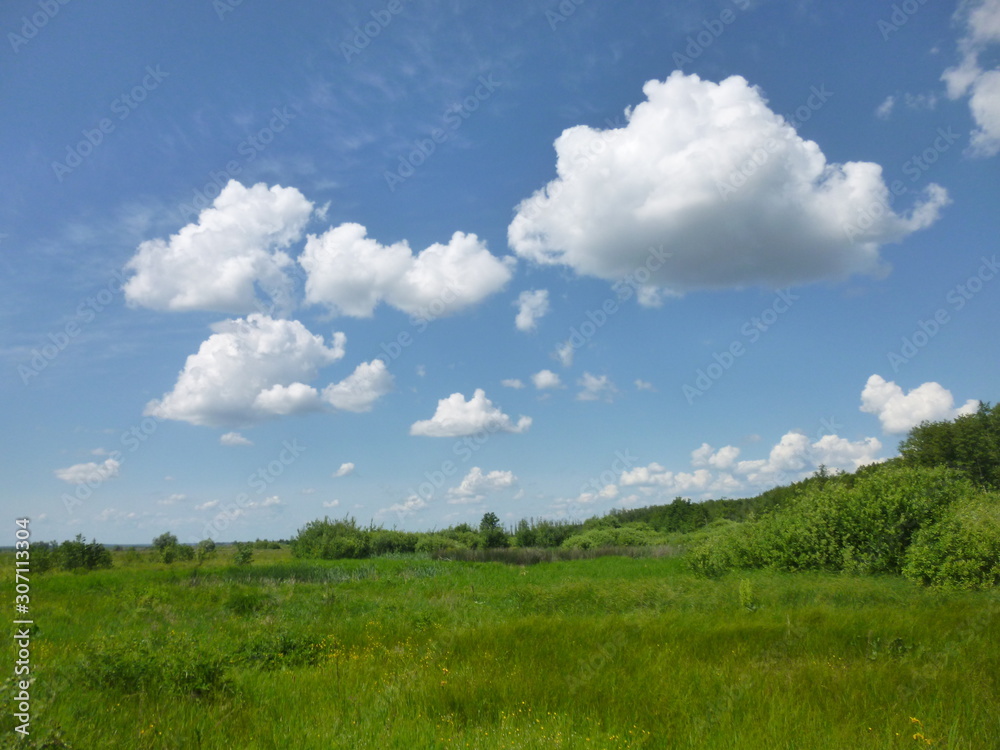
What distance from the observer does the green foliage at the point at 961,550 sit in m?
13.6

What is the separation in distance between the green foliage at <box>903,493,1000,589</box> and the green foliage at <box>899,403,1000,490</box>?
47.4 metres

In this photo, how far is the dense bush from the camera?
55.6ft

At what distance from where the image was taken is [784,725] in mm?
5449

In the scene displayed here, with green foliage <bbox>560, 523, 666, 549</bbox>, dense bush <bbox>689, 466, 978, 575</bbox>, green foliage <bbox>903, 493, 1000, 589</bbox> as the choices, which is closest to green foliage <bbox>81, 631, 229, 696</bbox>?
green foliage <bbox>903, 493, 1000, 589</bbox>

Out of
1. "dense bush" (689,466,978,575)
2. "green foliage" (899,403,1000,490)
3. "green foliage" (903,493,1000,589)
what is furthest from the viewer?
"green foliage" (899,403,1000,490)

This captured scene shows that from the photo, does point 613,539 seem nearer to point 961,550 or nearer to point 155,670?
point 961,550

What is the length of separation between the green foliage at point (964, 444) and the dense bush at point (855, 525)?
146 ft

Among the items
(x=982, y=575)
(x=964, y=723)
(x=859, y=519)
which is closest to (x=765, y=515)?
(x=859, y=519)

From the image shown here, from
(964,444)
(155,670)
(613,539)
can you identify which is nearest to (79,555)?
(155,670)

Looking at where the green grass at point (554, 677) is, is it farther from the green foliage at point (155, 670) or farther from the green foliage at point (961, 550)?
the green foliage at point (961, 550)

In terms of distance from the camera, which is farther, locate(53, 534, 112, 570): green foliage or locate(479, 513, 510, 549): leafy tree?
locate(479, 513, 510, 549): leafy tree

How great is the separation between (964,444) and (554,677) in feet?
221

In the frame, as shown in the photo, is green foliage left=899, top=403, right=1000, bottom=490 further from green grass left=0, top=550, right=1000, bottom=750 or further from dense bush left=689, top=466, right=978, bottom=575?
green grass left=0, top=550, right=1000, bottom=750

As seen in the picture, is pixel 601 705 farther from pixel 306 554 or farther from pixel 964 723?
pixel 306 554
